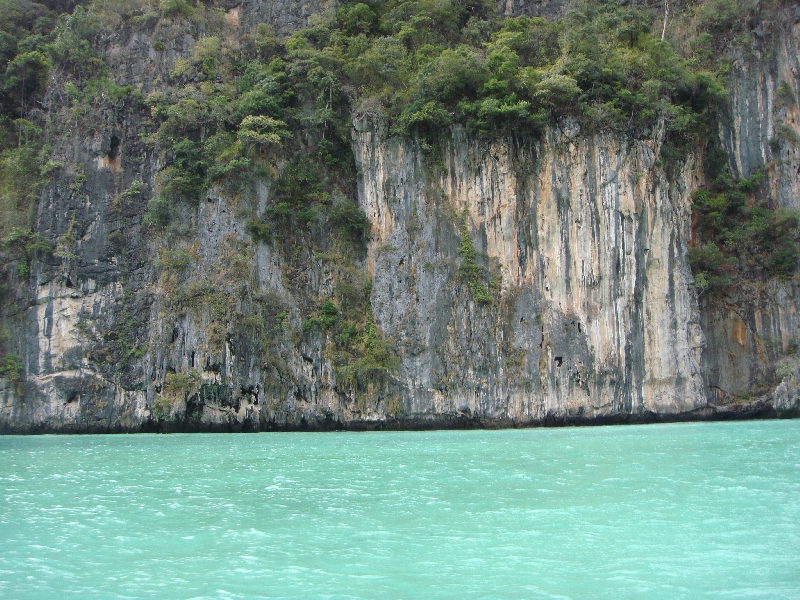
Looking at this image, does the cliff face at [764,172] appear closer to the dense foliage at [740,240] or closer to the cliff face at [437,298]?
the cliff face at [437,298]

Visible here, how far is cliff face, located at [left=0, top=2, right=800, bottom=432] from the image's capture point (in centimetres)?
2359

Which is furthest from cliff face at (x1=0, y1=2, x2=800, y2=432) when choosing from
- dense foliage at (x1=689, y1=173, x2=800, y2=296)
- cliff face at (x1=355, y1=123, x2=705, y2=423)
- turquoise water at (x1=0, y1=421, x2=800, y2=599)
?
turquoise water at (x1=0, y1=421, x2=800, y2=599)

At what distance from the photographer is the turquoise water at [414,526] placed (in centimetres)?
606

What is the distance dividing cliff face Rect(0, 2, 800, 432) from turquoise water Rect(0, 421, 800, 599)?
939 centimetres

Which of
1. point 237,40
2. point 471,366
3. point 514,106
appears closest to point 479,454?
point 471,366

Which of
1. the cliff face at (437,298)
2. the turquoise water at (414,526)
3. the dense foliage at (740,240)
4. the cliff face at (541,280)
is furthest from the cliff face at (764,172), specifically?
the turquoise water at (414,526)

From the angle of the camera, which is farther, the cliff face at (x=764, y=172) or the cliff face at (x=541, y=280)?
the cliff face at (x=764, y=172)

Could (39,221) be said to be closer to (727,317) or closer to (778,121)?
(727,317)

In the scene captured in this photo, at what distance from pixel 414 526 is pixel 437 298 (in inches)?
667

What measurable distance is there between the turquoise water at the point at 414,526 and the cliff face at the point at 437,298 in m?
→ 9.39

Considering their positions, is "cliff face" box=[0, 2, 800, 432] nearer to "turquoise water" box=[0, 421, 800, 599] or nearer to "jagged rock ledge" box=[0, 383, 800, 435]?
"jagged rock ledge" box=[0, 383, 800, 435]

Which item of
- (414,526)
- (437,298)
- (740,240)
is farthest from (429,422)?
(414,526)

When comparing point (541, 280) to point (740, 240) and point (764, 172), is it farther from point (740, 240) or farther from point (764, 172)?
point (764, 172)

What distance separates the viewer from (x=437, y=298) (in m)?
24.6
